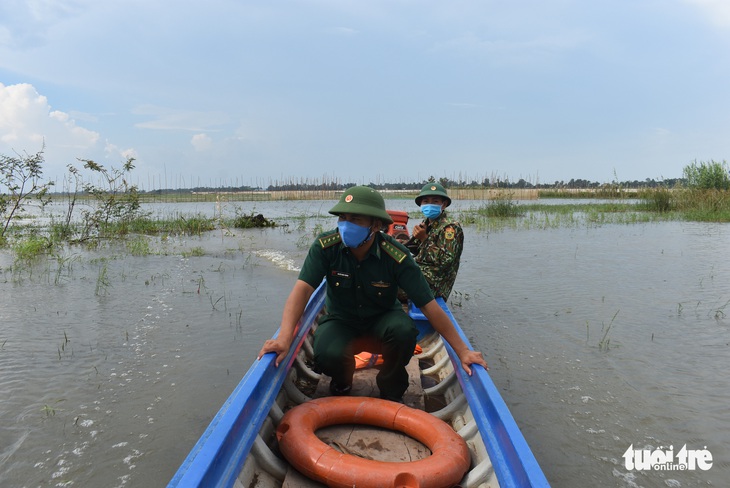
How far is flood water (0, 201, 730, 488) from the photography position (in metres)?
3.42

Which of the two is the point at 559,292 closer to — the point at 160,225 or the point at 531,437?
the point at 531,437

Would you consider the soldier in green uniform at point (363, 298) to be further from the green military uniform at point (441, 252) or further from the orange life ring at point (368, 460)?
the green military uniform at point (441, 252)

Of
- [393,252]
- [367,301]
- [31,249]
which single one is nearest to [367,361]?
[367,301]

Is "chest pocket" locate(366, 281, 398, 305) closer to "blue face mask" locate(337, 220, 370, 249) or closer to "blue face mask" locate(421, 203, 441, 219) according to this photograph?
"blue face mask" locate(337, 220, 370, 249)

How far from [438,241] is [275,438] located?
273 centimetres

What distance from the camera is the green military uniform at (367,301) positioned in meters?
2.93

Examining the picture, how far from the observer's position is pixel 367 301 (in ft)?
10.2

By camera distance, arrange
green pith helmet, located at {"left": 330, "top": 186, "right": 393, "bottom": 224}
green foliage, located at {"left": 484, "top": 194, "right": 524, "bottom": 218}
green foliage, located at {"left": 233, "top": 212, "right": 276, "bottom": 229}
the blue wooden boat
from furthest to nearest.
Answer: green foliage, located at {"left": 484, "top": 194, "right": 524, "bottom": 218} → green foliage, located at {"left": 233, "top": 212, "right": 276, "bottom": 229} → green pith helmet, located at {"left": 330, "top": 186, "right": 393, "bottom": 224} → the blue wooden boat

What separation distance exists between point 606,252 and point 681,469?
30.8 feet

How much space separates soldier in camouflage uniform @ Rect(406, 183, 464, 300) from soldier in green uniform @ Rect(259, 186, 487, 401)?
1.66m

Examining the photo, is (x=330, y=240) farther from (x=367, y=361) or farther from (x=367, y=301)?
(x=367, y=361)

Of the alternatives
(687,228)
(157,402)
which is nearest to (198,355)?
(157,402)

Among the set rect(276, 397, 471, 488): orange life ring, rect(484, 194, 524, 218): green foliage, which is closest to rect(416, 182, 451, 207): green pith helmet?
rect(276, 397, 471, 488): orange life ring

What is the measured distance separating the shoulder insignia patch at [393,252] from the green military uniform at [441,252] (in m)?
1.87
